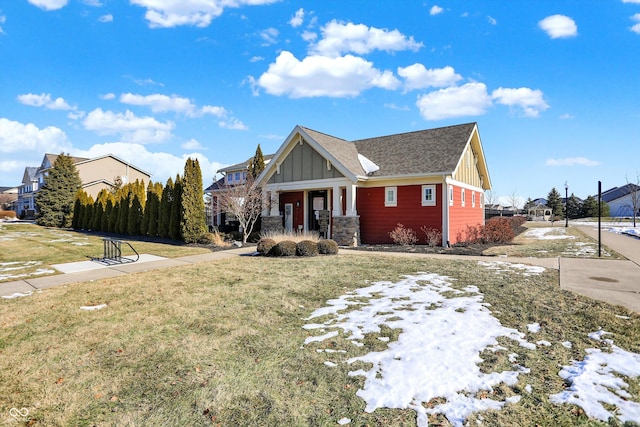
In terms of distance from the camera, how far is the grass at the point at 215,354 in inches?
120

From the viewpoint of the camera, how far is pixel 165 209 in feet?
63.2

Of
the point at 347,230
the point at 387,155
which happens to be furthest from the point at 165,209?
the point at 387,155

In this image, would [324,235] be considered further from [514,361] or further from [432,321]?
[514,361]

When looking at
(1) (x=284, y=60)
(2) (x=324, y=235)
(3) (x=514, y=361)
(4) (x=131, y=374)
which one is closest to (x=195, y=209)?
(2) (x=324, y=235)

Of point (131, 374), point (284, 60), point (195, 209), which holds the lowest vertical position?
point (131, 374)

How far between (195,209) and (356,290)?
12.6 metres

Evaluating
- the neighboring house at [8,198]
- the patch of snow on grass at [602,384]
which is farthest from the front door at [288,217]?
the neighboring house at [8,198]

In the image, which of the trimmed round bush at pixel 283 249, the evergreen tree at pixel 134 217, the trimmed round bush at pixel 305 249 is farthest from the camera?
the evergreen tree at pixel 134 217

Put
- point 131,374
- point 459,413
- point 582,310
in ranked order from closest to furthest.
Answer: point 459,413
point 131,374
point 582,310

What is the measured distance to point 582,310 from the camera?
5652mm

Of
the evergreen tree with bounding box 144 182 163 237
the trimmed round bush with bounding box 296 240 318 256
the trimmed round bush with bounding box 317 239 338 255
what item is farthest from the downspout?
the evergreen tree with bounding box 144 182 163 237

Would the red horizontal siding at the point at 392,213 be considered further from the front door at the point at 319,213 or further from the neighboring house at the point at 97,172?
the neighboring house at the point at 97,172

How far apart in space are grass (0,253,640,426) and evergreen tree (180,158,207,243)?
9437mm

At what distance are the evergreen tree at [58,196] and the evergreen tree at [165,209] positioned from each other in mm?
19308
